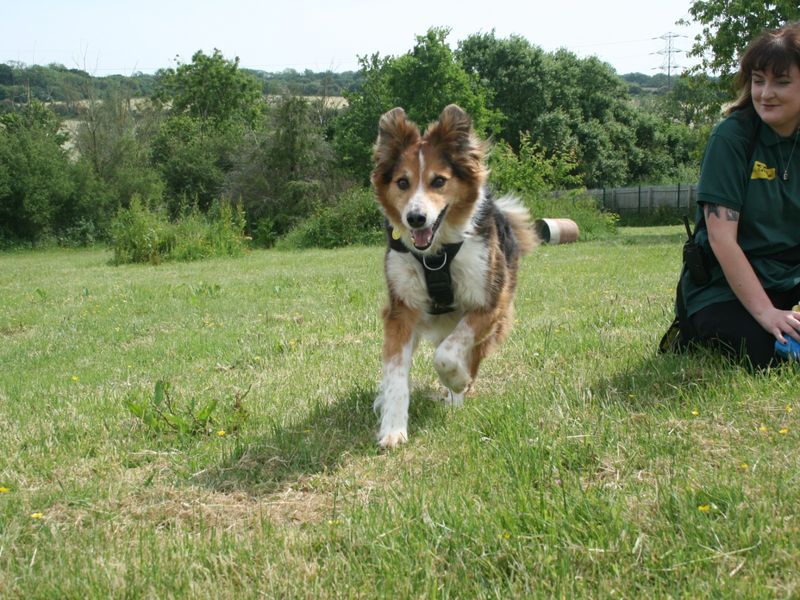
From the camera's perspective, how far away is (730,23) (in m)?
25.5

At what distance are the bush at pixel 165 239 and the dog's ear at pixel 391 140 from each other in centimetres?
1721

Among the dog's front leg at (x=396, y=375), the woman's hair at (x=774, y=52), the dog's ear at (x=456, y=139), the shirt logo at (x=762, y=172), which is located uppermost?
the woman's hair at (x=774, y=52)

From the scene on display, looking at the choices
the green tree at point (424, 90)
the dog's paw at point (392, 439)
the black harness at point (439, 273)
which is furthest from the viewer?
the green tree at point (424, 90)

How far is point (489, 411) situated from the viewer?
3.95 metres

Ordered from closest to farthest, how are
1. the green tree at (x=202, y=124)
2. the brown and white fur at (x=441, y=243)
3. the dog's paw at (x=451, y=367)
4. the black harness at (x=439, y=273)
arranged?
1. the dog's paw at (x=451, y=367)
2. the brown and white fur at (x=441, y=243)
3. the black harness at (x=439, y=273)
4. the green tree at (x=202, y=124)

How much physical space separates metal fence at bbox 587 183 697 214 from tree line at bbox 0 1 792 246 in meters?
3.30

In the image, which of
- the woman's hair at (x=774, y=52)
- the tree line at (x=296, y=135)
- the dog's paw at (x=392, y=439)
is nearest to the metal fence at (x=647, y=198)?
the tree line at (x=296, y=135)

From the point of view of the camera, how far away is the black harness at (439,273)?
15.2 feet

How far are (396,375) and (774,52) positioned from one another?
104 inches

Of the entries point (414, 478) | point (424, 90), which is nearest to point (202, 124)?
point (424, 90)

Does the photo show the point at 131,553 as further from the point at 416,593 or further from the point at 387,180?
the point at 387,180

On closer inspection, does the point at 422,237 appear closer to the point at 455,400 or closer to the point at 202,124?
the point at 455,400

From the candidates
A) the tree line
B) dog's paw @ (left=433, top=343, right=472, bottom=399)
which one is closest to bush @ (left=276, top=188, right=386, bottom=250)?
the tree line

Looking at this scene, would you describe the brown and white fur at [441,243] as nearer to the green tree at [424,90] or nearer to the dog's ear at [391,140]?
the dog's ear at [391,140]
